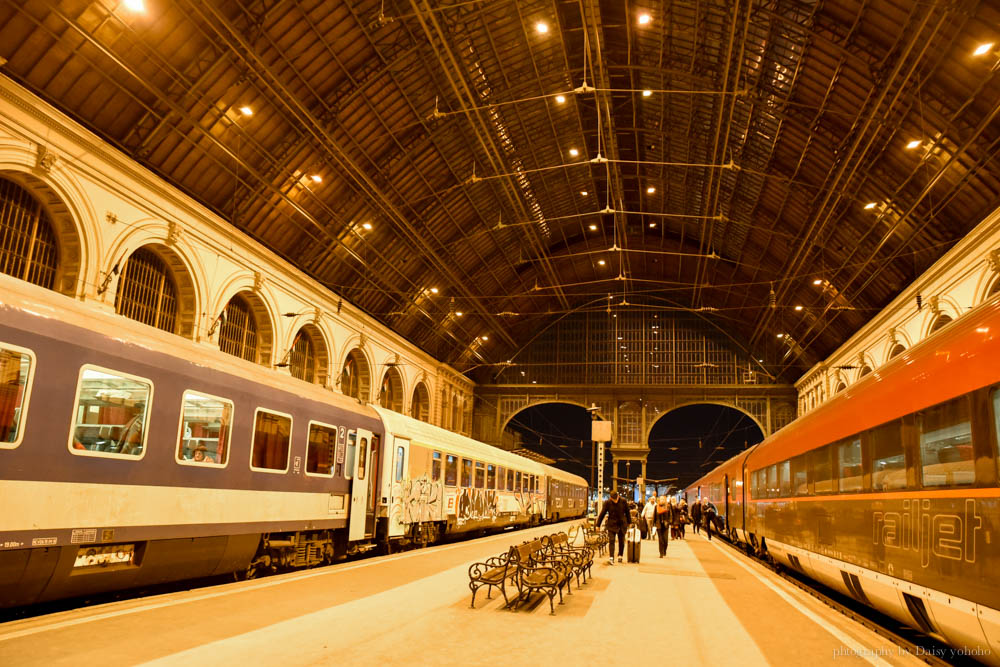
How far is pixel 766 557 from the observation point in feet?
56.7

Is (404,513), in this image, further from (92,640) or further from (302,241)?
(302,241)

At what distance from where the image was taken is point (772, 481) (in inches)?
568

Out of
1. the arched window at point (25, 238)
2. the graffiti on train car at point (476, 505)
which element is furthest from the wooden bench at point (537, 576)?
the arched window at point (25, 238)

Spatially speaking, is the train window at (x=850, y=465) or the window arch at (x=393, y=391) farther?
the window arch at (x=393, y=391)

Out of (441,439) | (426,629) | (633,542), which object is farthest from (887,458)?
(441,439)

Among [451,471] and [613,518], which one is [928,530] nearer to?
[613,518]

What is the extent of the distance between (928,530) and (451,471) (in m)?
14.1

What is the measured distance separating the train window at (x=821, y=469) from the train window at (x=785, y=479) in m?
1.87

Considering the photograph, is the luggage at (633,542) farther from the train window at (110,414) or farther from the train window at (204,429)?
the train window at (110,414)

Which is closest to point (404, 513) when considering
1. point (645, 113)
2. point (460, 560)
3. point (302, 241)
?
point (460, 560)

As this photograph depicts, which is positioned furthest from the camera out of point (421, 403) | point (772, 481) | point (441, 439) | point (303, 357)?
point (421, 403)

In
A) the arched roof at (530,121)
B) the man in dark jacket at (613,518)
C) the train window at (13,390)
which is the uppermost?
the arched roof at (530,121)

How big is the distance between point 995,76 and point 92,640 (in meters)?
18.5

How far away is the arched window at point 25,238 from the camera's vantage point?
15055mm
